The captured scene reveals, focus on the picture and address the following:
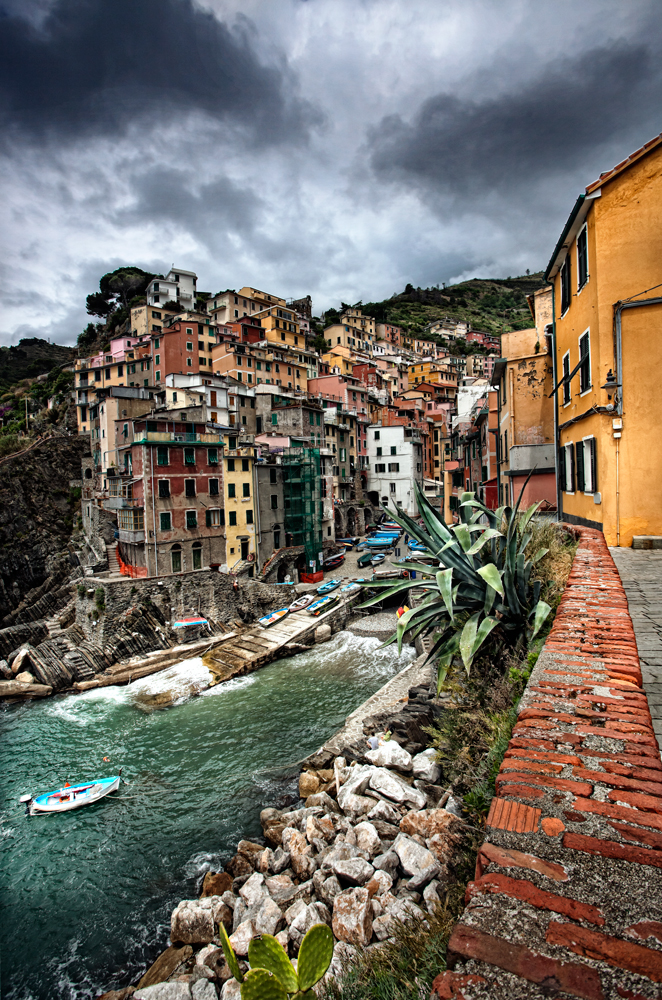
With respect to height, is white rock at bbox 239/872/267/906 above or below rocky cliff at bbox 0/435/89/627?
below

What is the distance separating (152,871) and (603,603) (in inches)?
520

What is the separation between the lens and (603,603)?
226 inches

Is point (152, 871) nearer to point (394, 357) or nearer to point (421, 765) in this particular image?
point (421, 765)

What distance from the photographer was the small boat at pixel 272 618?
3080 centimetres

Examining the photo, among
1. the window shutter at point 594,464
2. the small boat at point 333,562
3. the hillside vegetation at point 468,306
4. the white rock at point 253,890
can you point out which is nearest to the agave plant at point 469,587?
the window shutter at point 594,464

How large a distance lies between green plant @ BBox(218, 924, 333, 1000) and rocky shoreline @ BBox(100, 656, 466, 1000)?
2.58 meters

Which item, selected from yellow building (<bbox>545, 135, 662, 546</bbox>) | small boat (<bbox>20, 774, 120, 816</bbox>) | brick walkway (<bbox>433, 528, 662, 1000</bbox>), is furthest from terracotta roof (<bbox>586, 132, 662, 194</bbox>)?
small boat (<bbox>20, 774, 120, 816</bbox>)

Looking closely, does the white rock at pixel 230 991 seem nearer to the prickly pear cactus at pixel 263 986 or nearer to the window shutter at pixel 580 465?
the prickly pear cactus at pixel 263 986

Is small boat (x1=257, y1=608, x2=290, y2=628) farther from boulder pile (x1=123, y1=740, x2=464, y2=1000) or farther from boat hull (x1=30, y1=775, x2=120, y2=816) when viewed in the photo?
boulder pile (x1=123, y1=740, x2=464, y2=1000)

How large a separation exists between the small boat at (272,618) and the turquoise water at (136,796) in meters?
4.48

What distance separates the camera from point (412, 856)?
698 centimetres

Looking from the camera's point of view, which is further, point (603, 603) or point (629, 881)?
point (603, 603)

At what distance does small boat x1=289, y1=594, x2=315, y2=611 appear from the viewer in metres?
32.6

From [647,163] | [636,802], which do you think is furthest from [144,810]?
[647,163]
